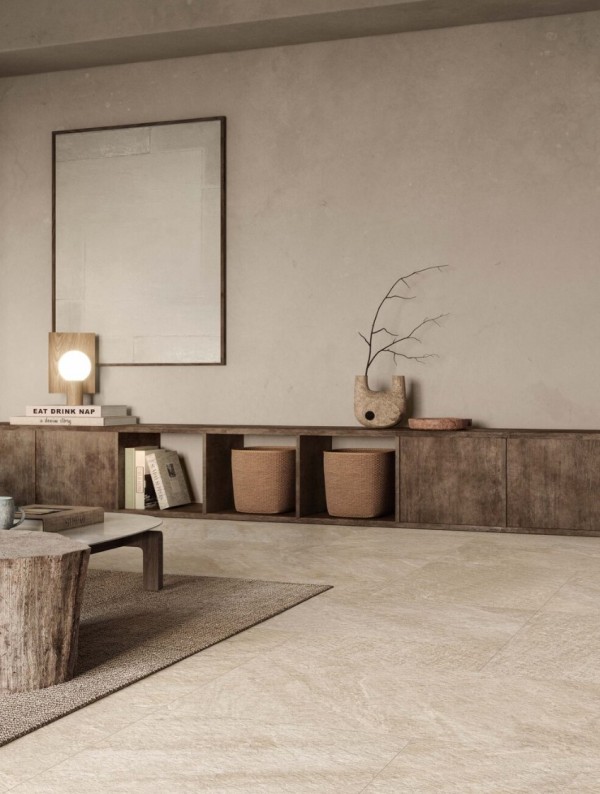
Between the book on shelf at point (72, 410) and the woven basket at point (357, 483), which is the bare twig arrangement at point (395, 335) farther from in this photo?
the book on shelf at point (72, 410)

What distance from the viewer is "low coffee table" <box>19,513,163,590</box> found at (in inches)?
110

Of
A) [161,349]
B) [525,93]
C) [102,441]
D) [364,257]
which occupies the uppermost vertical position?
[525,93]

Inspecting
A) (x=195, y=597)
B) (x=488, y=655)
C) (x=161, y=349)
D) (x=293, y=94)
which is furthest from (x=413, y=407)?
(x=488, y=655)

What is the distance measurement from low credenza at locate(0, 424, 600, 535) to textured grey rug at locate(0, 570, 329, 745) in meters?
1.42

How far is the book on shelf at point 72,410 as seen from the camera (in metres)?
5.07

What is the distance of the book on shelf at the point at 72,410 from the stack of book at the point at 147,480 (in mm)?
264

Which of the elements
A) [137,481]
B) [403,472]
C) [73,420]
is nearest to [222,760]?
[403,472]

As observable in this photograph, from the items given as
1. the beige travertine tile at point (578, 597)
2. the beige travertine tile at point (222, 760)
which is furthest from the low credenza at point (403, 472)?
the beige travertine tile at point (222, 760)

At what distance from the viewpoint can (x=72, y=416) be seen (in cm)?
509

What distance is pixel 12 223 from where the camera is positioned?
561 cm

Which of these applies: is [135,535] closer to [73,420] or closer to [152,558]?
[152,558]

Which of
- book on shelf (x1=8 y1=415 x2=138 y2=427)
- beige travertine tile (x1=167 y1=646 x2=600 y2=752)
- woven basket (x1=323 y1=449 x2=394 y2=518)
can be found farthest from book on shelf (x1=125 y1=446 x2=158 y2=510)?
beige travertine tile (x1=167 y1=646 x2=600 y2=752)

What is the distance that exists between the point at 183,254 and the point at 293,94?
1035mm

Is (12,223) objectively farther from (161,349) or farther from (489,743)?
(489,743)
